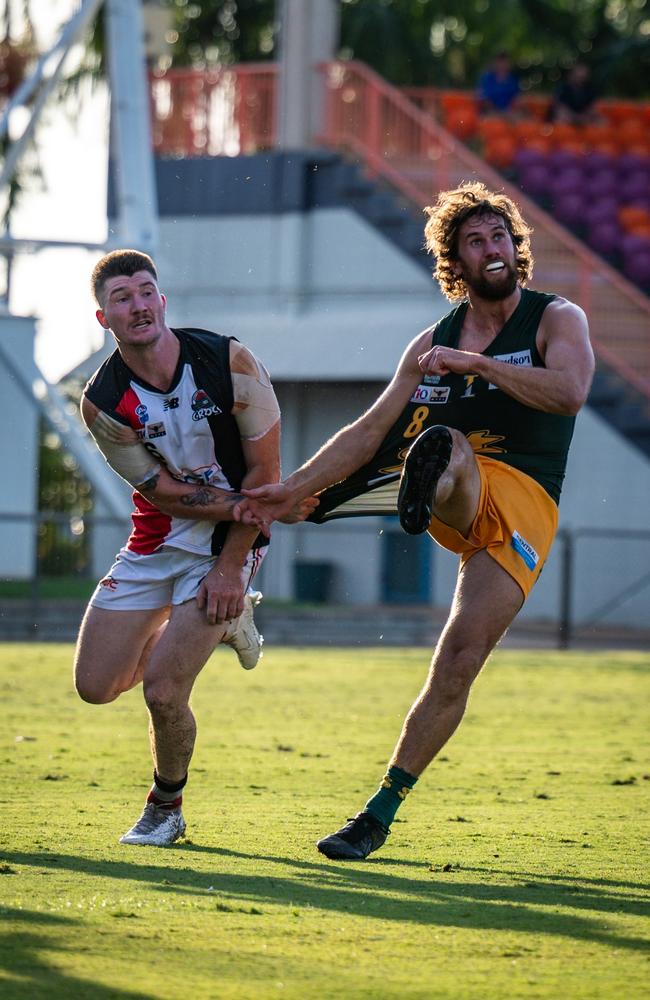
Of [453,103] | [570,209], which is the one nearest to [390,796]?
[570,209]

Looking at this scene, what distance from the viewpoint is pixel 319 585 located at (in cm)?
2539

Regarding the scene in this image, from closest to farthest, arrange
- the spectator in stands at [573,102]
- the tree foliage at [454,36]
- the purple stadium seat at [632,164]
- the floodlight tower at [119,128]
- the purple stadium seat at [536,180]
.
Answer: the floodlight tower at [119,128], the purple stadium seat at [536,180], the purple stadium seat at [632,164], the spectator in stands at [573,102], the tree foliage at [454,36]

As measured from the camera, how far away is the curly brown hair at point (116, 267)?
6.46 metres

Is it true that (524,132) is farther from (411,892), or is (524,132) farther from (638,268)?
(411,892)

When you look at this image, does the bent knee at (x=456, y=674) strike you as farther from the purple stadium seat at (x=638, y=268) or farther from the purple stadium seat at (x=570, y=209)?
the purple stadium seat at (x=570, y=209)

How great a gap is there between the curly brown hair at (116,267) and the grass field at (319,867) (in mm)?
1947

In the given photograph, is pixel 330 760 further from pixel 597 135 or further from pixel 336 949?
pixel 597 135

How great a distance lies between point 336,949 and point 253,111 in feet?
79.9

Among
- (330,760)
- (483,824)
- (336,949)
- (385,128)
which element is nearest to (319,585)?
(385,128)

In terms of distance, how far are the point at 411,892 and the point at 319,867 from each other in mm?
519

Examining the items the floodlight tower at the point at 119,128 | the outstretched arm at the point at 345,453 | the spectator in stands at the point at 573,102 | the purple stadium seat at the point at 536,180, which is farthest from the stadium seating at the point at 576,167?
the outstretched arm at the point at 345,453

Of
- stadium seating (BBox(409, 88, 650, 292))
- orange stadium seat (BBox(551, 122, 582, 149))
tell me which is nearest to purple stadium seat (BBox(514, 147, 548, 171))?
stadium seating (BBox(409, 88, 650, 292))

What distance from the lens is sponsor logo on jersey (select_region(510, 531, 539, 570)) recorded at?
633cm

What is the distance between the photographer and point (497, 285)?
6.50 meters
